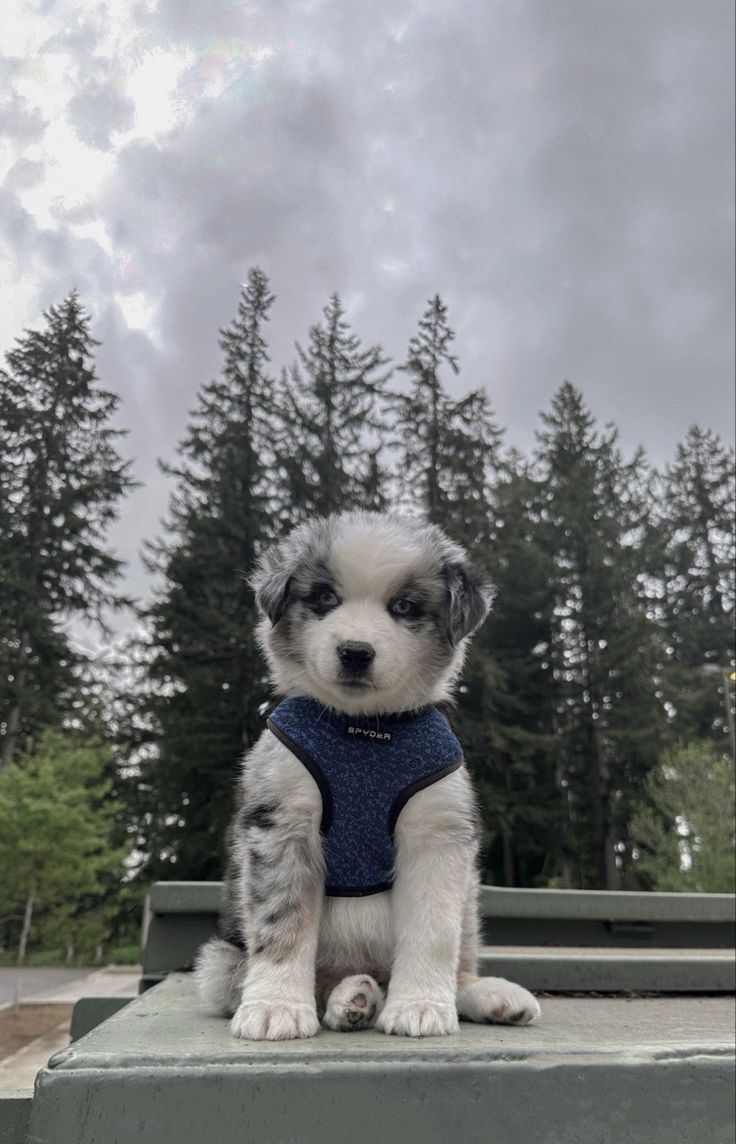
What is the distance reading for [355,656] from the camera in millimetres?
2229

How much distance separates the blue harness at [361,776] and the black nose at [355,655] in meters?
0.21

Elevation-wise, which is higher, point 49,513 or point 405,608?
point 49,513

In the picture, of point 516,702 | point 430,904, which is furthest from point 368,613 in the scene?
point 516,702

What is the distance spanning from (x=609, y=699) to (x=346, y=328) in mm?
14874

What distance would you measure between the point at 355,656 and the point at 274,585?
0.40 m

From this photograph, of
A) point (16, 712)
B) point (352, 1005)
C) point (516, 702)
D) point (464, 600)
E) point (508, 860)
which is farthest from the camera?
point (508, 860)

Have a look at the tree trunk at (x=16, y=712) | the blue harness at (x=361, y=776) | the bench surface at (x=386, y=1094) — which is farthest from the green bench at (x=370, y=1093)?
the tree trunk at (x=16, y=712)

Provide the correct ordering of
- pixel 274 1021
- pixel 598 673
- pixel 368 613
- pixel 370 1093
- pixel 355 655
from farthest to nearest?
pixel 598 673, pixel 368 613, pixel 355 655, pixel 274 1021, pixel 370 1093

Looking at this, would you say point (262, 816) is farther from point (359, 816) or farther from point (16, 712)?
point (16, 712)

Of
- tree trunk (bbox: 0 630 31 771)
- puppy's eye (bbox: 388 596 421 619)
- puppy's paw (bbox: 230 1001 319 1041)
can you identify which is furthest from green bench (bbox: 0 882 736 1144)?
tree trunk (bbox: 0 630 31 771)

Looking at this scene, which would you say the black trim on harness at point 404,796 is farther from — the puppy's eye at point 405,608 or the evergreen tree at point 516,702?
the evergreen tree at point 516,702

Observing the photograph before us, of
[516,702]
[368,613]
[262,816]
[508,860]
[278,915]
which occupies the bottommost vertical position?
[508,860]

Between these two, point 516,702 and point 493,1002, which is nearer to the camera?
point 493,1002

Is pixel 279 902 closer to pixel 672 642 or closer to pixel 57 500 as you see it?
pixel 57 500
